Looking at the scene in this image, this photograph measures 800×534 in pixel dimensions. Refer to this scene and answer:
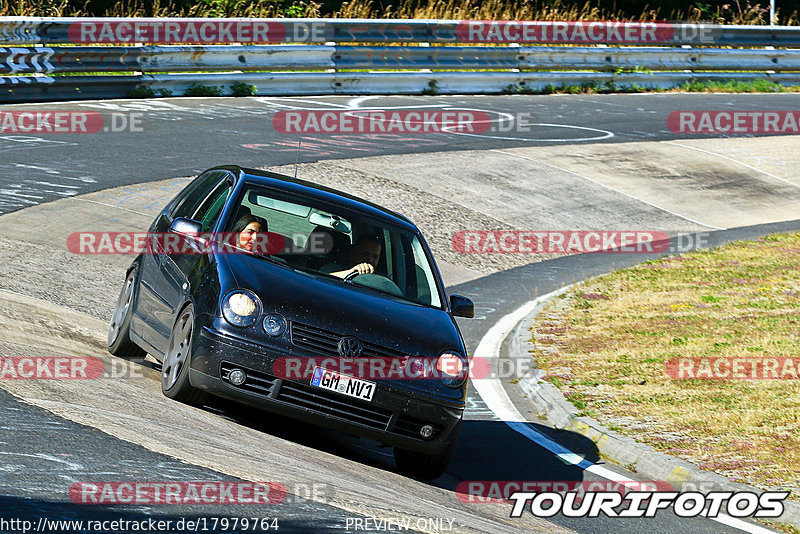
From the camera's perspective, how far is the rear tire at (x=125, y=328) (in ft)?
28.8

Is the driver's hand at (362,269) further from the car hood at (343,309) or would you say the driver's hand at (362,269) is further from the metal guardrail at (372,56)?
the metal guardrail at (372,56)

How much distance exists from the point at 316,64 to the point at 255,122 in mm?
3895

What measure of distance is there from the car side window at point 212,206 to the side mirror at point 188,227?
273 millimetres

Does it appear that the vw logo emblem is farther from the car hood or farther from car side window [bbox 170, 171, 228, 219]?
car side window [bbox 170, 171, 228, 219]

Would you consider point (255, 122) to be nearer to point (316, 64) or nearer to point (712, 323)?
point (316, 64)

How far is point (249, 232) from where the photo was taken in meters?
8.04

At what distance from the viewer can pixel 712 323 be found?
12328mm

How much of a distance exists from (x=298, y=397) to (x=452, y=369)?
1032 millimetres

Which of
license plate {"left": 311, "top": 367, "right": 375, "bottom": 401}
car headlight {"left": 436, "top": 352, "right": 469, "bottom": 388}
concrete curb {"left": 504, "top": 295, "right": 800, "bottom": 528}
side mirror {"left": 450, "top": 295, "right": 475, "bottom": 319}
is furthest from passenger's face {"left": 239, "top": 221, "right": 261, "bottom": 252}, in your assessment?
concrete curb {"left": 504, "top": 295, "right": 800, "bottom": 528}

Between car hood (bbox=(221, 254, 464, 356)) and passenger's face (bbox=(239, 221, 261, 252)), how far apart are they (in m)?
0.26

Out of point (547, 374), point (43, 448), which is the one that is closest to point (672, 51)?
point (547, 374)

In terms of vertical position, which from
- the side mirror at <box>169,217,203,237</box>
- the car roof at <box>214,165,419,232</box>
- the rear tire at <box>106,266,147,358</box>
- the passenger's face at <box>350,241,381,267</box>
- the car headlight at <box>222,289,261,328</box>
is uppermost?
the car roof at <box>214,165,419,232</box>

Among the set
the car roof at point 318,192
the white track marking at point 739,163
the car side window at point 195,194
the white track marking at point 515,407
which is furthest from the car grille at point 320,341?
the white track marking at point 739,163

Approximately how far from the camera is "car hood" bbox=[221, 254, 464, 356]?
280 inches
